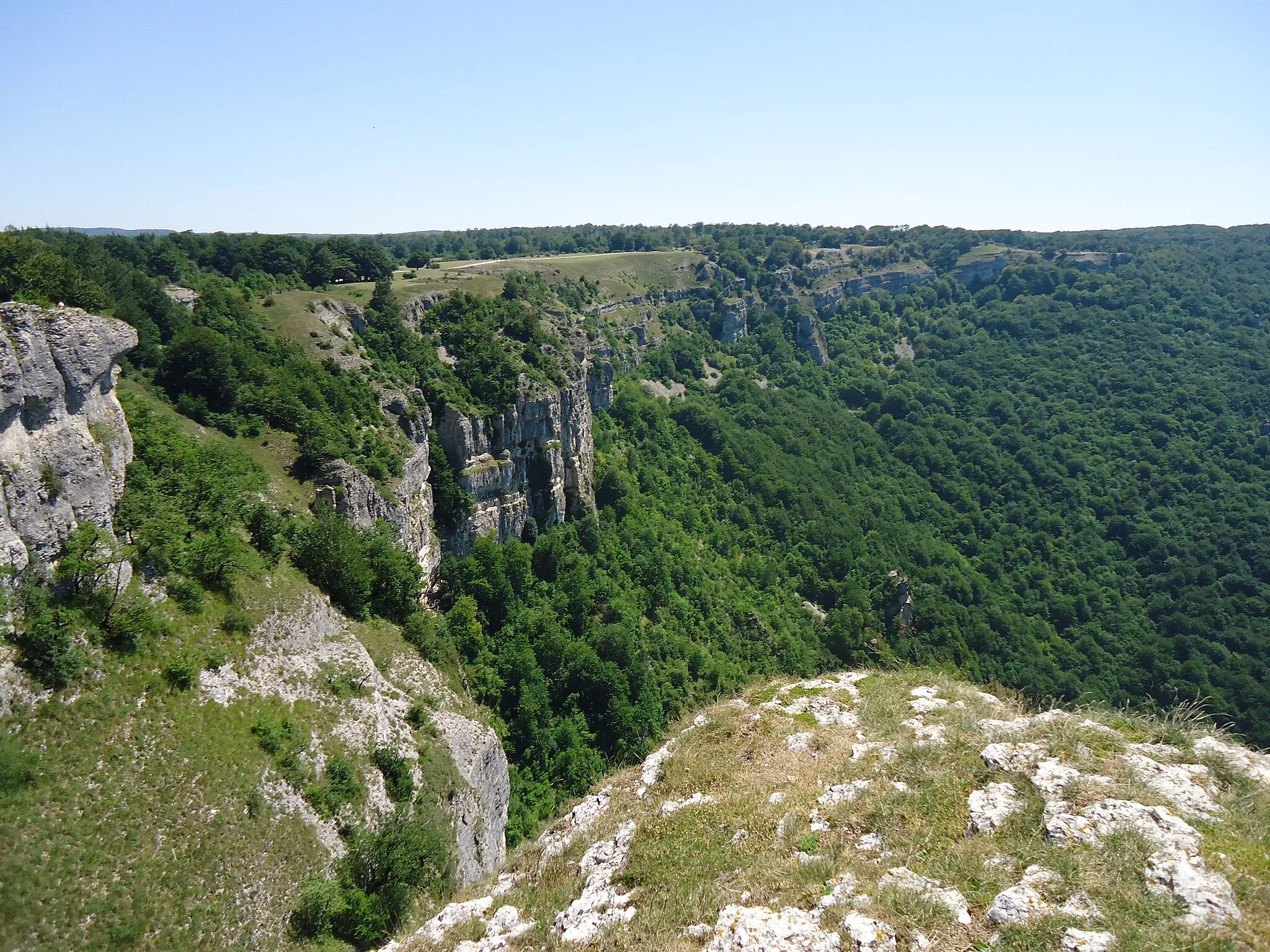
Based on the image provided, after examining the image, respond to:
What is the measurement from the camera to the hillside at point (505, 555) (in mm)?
16797

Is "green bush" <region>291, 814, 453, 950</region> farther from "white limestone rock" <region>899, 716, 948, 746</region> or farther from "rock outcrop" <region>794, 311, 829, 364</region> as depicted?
"rock outcrop" <region>794, 311, 829, 364</region>

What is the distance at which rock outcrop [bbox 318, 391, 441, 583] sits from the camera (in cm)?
3275

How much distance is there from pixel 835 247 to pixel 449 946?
581 ft

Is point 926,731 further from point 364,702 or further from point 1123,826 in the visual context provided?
point 364,702

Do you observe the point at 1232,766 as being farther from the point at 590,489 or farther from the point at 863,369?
the point at 863,369

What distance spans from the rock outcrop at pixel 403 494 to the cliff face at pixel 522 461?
259 cm

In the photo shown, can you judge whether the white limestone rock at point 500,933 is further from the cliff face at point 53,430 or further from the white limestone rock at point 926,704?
the cliff face at point 53,430

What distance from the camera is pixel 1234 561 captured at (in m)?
74.3

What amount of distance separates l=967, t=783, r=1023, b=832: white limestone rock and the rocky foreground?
32 mm

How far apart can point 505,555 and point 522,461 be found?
8.77 meters

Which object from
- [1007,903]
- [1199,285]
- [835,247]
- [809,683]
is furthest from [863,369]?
[1007,903]

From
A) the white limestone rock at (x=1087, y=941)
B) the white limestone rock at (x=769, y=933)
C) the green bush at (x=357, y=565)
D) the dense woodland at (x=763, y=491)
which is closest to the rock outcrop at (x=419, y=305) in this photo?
the dense woodland at (x=763, y=491)

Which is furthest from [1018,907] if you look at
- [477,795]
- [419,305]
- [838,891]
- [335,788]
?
[419,305]

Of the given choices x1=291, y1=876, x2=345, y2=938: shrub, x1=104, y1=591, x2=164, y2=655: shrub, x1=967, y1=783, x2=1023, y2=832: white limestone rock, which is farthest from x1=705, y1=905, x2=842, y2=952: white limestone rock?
x1=104, y1=591, x2=164, y2=655: shrub
